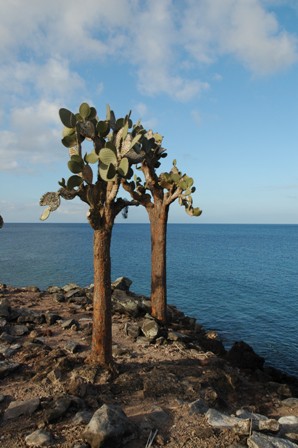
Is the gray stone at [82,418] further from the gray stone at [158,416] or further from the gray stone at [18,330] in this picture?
the gray stone at [18,330]

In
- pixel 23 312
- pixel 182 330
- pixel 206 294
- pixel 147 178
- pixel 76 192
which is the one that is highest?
pixel 147 178

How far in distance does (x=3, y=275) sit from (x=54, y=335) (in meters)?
35.5

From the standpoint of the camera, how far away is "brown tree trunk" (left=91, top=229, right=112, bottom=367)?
924cm

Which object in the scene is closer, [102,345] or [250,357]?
[102,345]

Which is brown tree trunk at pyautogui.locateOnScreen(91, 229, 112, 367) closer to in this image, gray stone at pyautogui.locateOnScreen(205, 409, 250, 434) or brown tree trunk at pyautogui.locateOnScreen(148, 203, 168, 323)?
gray stone at pyautogui.locateOnScreen(205, 409, 250, 434)

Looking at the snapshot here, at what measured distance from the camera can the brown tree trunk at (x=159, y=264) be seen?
13867mm

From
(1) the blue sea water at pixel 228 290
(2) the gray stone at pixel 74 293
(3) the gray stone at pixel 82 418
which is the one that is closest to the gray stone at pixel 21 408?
(3) the gray stone at pixel 82 418

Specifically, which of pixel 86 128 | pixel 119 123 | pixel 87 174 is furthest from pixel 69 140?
pixel 119 123

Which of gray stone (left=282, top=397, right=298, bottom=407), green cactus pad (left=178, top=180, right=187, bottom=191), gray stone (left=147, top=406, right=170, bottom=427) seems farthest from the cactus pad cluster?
gray stone (left=282, top=397, right=298, bottom=407)

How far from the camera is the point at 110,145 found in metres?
8.52

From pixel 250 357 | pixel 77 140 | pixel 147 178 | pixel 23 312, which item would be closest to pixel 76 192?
pixel 77 140

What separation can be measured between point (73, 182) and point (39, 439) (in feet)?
18.3

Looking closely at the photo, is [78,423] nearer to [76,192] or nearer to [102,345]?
[102,345]

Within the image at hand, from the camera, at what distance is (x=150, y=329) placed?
12.0 m
